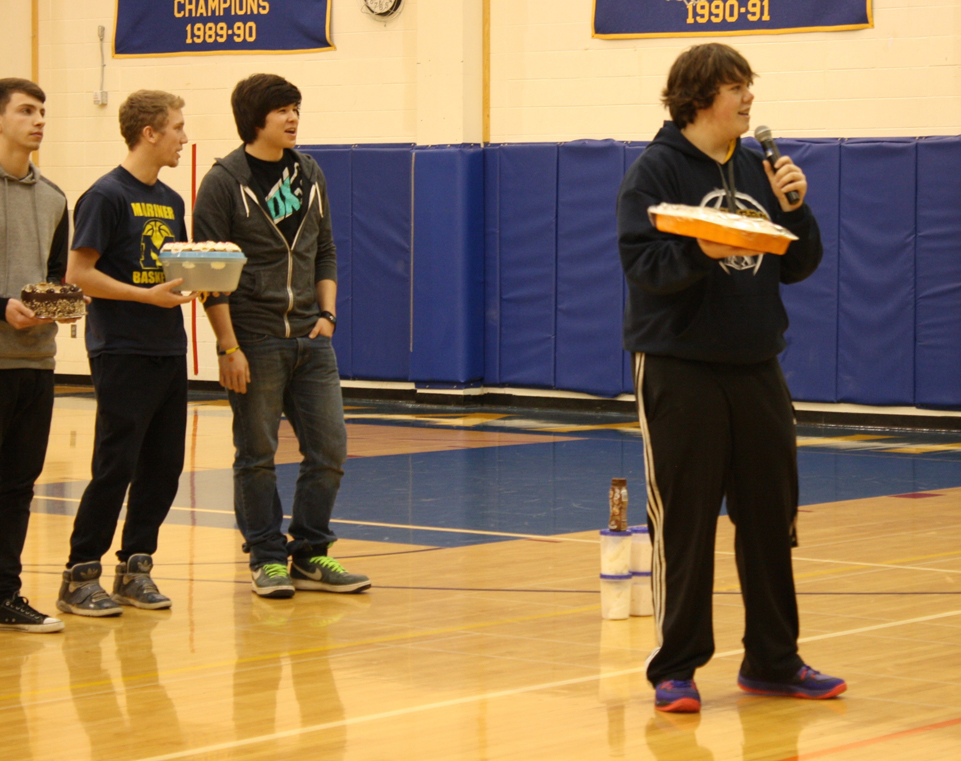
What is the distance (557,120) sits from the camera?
46.1ft

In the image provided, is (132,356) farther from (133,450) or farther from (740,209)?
(740,209)

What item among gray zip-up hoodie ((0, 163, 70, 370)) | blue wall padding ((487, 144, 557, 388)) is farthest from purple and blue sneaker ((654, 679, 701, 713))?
blue wall padding ((487, 144, 557, 388))

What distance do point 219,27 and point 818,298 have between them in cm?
696

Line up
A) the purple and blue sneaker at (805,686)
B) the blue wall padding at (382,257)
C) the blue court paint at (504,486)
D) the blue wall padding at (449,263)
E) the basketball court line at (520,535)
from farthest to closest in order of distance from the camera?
the blue wall padding at (382,257) → the blue wall padding at (449,263) → the blue court paint at (504,486) → the basketball court line at (520,535) → the purple and blue sneaker at (805,686)

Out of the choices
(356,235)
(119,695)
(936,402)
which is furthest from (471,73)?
(119,695)

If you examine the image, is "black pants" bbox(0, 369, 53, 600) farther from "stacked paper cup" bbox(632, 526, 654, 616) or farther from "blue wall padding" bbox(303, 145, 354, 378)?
"blue wall padding" bbox(303, 145, 354, 378)

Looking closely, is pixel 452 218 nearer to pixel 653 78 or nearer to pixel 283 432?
pixel 653 78

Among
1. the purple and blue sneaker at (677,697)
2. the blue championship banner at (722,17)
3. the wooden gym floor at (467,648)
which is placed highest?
the blue championship banner at (722,17)

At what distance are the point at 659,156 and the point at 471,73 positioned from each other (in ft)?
33.7

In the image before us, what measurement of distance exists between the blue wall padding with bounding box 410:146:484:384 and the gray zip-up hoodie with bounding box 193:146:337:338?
837 centimetres

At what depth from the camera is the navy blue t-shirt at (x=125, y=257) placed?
5402mm

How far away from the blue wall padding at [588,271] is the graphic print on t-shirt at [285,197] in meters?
7.79

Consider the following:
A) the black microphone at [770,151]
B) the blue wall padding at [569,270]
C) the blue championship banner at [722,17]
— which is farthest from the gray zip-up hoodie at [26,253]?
the blue championship banner at [722,17]

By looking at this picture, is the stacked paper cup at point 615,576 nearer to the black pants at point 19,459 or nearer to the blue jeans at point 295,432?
the blue jeans at point 295,432
